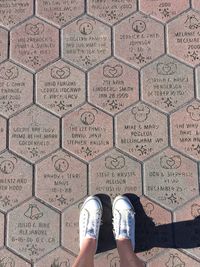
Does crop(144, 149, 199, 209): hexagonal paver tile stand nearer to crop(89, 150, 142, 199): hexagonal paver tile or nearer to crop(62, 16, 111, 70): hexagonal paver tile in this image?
crop(89, 150, 142, 199): hexagonal paver tile

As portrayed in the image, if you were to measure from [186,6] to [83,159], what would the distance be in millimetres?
787

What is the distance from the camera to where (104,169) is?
1892 millimetres

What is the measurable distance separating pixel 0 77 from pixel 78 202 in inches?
24.3

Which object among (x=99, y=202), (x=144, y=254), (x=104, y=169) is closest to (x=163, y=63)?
(x=104, y=169)

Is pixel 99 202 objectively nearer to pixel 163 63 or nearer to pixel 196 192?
pixel 196 192

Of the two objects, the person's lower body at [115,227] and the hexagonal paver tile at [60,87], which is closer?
the person's lower body at [115,227]

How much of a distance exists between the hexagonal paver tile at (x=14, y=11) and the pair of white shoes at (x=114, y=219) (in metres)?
0.83

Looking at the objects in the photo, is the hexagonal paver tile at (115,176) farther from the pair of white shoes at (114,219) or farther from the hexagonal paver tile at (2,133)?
the hexagonal paver tile at (2,133)

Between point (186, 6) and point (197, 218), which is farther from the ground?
point (186, 6)

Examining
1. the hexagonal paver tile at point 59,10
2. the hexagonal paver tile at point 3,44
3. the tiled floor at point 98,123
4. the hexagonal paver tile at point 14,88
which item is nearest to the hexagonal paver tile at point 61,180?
the tiled floor at point 98,123

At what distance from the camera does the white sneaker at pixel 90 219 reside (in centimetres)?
181

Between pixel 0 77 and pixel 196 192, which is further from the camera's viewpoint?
pixel 0 77

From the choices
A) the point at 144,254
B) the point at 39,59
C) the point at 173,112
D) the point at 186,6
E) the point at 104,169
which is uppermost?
the point at 186,6

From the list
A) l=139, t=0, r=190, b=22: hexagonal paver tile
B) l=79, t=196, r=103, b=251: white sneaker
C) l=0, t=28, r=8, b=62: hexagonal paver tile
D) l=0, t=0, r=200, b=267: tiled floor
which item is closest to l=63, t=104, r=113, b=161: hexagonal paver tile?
l=0, t=0, r=200, b=267: tiled floor
